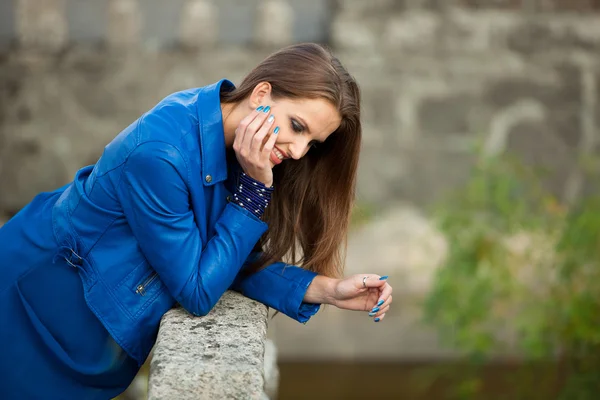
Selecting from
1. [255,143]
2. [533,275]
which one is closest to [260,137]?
[255,143]

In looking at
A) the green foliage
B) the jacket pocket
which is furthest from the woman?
the green foliage

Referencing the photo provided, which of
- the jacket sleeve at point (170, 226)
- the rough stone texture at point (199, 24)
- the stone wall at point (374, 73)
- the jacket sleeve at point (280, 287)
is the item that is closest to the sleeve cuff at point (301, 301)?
the jacket sleeve at point (280, 287)

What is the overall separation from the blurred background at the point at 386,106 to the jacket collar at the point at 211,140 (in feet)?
10.5

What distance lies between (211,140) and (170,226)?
260 millimetres

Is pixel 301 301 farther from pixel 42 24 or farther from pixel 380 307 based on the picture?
pixel 42 24

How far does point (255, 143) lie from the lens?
7.88 feet

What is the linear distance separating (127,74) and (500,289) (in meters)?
2.43

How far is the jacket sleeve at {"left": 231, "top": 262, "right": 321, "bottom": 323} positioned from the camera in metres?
2.64

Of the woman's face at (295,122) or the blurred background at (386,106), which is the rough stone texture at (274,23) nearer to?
the blurred background at (386,106)

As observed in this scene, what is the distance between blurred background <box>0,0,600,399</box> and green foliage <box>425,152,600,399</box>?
213 millimetres

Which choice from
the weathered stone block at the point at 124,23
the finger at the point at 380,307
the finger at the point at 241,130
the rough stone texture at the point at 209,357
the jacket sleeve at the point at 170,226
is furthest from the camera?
the weathered stone block at the point at 124,23

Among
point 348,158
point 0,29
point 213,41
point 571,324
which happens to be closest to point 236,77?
point 213,41

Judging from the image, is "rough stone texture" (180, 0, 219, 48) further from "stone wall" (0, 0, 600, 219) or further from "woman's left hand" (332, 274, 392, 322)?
"woman's left hand" (332, 274, 392, 322)

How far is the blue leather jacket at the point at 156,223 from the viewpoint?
2322 mm
